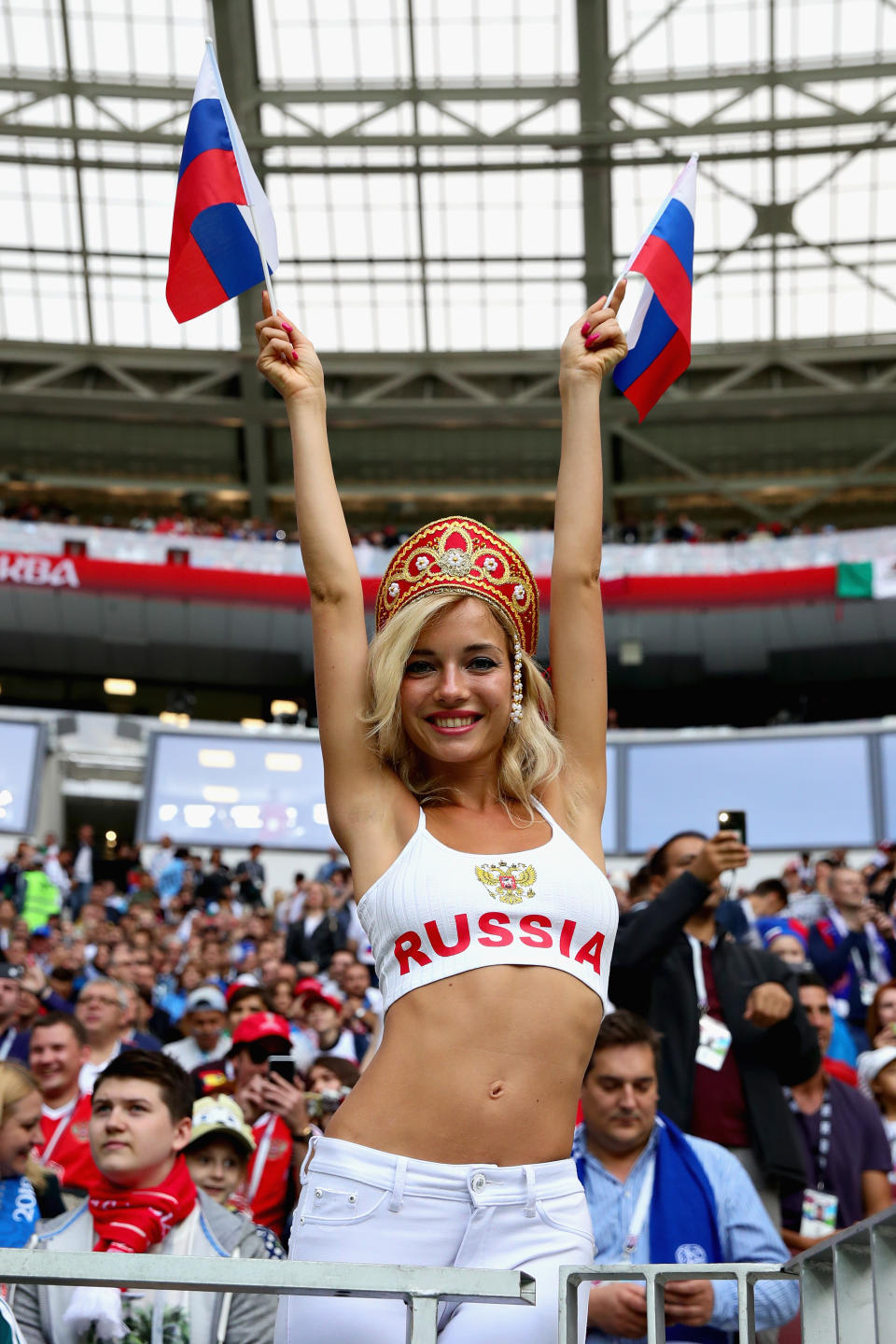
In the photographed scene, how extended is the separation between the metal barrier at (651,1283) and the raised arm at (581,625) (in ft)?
2.46

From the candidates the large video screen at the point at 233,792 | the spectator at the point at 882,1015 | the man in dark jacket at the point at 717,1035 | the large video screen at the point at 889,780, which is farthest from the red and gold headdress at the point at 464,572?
the large video screen at the point at 233,792

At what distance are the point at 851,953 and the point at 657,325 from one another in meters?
6.51

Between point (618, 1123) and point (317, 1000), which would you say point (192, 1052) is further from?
point (618, 1123)

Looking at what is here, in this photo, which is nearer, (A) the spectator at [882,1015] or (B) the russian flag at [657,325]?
(B) the russian flag at [657,325]

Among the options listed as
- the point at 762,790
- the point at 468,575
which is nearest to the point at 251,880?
the point at 762,790

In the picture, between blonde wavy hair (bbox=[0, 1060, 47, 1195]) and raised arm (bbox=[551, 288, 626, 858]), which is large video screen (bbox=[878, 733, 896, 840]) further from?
raised arm (bbox=[551, 288, 626, 858])

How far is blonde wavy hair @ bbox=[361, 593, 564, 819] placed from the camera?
254 cm

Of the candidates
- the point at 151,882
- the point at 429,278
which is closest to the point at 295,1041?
the point at 151,882

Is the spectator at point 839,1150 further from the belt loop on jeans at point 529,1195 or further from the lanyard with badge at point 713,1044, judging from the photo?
the belt loop on jeans at point 529,1195

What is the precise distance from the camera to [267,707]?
35.2m

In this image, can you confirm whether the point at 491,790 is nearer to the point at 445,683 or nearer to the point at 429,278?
the point at 445,683


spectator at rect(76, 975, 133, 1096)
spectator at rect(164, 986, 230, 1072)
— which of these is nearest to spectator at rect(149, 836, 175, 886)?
spectator at rect(164, 986, 230, 1072)

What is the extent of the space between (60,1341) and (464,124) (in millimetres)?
27447

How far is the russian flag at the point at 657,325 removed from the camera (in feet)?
11.8
